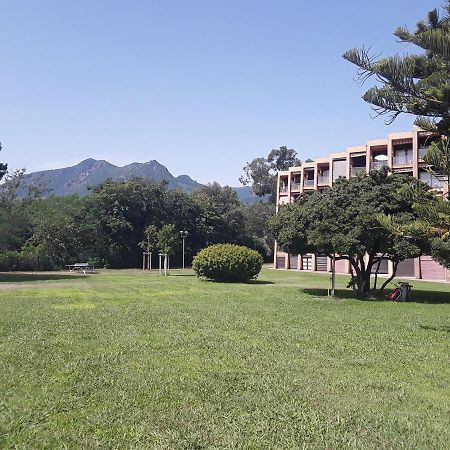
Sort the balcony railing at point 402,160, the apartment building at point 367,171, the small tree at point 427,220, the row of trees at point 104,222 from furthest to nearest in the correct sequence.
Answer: the row of trees at point 104,222 < the balcony railing at point 402,160 < the apartment building at point 367,171 < the small tree at point 427,220

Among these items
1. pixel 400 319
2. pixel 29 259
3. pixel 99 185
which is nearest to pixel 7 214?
pixel 29 259

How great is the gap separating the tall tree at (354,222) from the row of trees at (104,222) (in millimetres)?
14275

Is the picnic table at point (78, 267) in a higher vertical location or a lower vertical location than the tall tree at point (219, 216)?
lower

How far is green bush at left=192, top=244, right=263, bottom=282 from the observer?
976 inches

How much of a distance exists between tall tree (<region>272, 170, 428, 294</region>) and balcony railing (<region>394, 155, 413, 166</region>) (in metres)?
20.4

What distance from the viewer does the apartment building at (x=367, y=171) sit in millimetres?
36406

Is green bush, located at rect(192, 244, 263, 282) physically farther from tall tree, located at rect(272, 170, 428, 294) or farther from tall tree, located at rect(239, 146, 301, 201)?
tall tree, located at rect(239, 146, 301, 201)

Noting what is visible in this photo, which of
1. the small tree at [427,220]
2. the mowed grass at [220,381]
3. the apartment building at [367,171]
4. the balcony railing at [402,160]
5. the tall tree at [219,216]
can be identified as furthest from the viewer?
the tall tree at [219,216]

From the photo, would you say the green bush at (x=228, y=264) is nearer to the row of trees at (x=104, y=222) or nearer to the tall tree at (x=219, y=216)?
the row of trees at (x=104, y=222)

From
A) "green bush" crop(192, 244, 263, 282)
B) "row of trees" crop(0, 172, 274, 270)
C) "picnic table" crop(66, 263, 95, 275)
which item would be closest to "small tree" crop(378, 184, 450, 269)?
"green bush" crop(192, 244, 263, 282)

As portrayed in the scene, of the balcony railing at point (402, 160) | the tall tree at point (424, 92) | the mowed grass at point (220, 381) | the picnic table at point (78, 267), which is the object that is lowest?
the mowed grass at point (220, 381)

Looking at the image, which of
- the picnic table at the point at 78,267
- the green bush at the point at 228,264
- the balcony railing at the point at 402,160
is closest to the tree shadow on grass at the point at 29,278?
the picnic table at the point at 78,267

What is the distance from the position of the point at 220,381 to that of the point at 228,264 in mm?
19006

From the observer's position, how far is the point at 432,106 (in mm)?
10125
